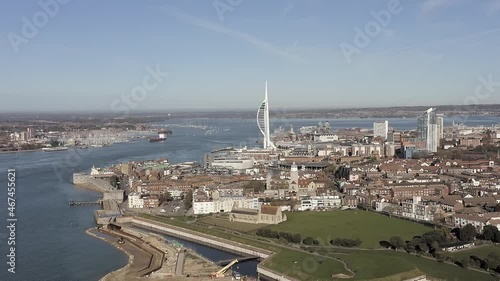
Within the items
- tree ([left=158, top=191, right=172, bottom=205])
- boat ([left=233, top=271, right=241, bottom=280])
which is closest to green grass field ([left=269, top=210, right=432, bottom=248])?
boat ([left=233, top=271, right=241, bottom=280])

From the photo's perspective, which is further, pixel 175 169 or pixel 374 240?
pixel 175 169

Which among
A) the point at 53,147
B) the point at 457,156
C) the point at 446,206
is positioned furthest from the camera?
the point at 53,147

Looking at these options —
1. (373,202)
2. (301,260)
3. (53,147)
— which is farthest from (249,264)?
(53,147)

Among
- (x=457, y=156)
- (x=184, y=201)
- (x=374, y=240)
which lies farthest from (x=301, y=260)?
(x=457, y=156)

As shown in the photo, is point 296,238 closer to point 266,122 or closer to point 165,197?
point 165,197

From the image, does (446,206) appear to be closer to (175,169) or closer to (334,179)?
(334,179)

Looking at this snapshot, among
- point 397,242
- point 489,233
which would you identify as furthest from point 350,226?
point 489,233

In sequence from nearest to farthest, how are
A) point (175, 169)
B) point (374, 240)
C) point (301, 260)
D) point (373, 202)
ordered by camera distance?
point (301, 260)
point (374, 240)
point (373, 202)
point (175, 169)
